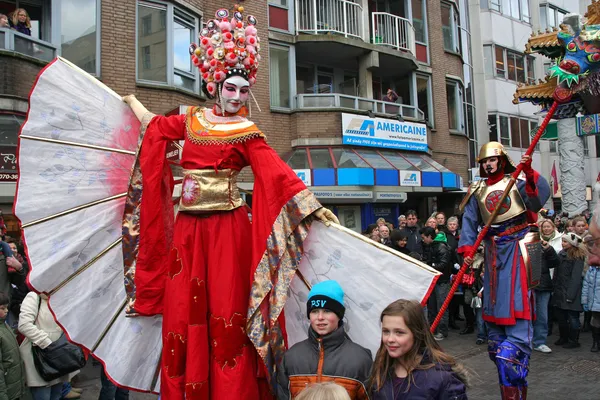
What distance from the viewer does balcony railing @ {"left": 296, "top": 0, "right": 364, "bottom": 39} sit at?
15055mm

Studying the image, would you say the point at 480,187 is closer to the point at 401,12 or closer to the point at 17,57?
the point at 17,57

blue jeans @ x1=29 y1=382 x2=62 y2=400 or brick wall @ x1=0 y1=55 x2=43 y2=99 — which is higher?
brick wall @ x1=0 y1=55 x2=43 y2=99

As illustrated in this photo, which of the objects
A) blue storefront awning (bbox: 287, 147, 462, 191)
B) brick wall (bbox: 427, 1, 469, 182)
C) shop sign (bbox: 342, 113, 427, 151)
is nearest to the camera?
blue storefront awning (bbox: 287, 147, 462, 191)

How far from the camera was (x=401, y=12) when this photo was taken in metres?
18.0

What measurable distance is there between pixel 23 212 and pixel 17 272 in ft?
7.85

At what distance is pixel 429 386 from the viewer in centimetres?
250

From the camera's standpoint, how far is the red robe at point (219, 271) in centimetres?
309

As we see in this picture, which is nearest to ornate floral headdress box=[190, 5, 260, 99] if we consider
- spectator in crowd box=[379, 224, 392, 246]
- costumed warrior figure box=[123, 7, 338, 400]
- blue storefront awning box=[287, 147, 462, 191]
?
costumed warrior figure box=[123, 7, 338, 400]

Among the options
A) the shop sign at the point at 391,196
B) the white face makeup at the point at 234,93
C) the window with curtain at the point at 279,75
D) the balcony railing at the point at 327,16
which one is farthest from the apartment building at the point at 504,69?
the white face makeup at the point at 234,93

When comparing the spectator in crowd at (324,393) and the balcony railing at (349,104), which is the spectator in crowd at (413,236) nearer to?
the spectator in crowd at (324,393)

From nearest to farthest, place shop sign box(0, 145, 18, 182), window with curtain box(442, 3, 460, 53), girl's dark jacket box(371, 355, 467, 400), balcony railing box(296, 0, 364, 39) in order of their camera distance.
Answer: girl's dark jacket box(371, 355, 467, 400) < shop sign box(0, 145, 18, 182) < balcony railing box(296, 0, 364, 39) < window with curtain box(442, 3, 460, 53)

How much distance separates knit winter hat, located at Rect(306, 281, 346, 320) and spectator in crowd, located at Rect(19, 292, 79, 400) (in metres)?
2.67

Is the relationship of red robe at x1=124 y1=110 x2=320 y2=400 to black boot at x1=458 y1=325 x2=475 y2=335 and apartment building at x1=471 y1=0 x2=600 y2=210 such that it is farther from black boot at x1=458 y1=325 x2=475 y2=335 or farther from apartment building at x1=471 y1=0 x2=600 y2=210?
apartment building at x1=471 y1=0 x2=600 y2=210

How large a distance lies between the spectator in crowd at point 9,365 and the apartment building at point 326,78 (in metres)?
4.73
